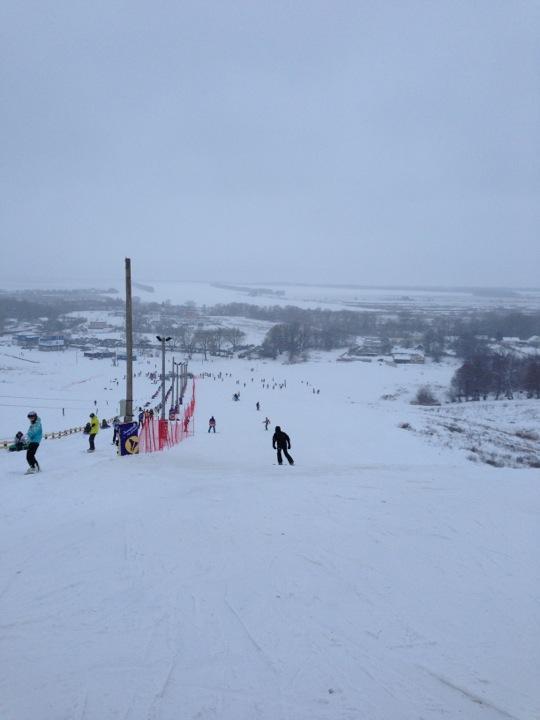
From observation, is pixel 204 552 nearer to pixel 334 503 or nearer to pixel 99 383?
pixel 334 503

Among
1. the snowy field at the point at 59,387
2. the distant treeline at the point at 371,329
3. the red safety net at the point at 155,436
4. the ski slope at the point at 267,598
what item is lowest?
the snowy field at the point at 59,387

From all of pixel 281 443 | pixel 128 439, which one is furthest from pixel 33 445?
pixel 281 443

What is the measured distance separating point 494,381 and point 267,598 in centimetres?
5115

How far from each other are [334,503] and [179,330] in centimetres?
9185

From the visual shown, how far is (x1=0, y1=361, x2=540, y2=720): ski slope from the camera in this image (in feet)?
10.3

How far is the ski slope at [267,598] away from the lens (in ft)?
10.3

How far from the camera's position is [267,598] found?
4.25m

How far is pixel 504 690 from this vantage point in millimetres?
3254

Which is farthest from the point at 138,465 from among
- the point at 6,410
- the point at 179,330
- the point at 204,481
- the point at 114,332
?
the point at 114,332

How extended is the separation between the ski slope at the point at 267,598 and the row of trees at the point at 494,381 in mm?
43495

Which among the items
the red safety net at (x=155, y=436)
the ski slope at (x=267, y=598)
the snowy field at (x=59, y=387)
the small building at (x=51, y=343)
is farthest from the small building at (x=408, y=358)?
the ski slope at (x=267, y=598)

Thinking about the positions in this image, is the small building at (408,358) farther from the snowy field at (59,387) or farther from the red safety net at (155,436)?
the red safety net at (155,436)

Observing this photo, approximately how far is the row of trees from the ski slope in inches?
1712

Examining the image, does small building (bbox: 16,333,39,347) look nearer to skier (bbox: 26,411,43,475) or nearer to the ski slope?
skier (bbox: 26,411,43,475)
